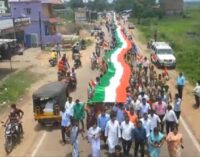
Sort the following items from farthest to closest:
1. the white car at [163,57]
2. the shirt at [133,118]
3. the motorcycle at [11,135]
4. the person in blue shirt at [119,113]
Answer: the white car at [163,57]
the motorcycle at [11,135]
the person in blue shirt at [119,113]
the shirt at [133,118]

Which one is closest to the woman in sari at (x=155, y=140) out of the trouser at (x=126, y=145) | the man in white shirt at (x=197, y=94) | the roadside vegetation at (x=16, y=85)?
the trouser at (x=126, y=145)

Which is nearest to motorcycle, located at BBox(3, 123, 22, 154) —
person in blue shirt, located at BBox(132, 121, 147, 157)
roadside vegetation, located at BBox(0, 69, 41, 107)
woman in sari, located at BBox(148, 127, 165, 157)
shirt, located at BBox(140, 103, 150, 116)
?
shirt, located at BBox(140, 103, 150, 116)

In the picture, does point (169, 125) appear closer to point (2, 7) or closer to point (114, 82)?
point (114, 82)

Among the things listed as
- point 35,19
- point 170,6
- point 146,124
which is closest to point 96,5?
point 170,6

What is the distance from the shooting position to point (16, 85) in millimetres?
28922

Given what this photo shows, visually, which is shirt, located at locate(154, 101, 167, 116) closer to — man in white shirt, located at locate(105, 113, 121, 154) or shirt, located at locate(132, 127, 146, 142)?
shirt, located at locate(132, 127, 146, 142)

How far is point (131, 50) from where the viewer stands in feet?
117

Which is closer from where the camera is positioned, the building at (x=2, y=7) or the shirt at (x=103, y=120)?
the shirt at (x=103, y=120)

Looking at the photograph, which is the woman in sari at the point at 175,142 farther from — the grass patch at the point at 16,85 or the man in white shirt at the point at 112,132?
the grass patch at the point at 16,85

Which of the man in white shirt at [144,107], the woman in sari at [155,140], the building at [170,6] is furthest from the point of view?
the building at [170,6]

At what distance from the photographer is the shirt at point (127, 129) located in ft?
→ 48.6

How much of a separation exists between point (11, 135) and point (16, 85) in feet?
38.3

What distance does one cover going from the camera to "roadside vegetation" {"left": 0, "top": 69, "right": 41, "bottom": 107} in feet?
85.1

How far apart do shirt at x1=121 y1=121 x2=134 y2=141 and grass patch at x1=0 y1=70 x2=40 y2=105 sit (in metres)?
11.6
